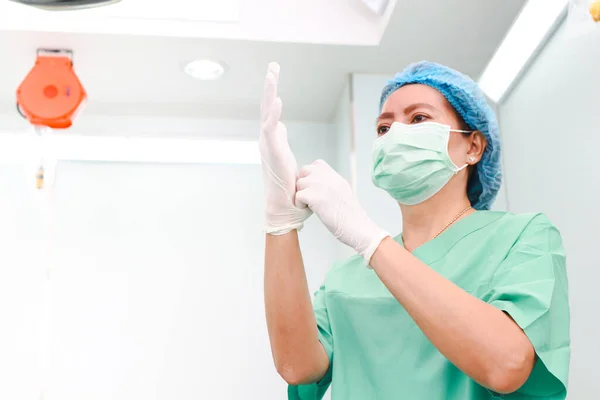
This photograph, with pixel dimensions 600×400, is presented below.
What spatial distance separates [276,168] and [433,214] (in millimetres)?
354

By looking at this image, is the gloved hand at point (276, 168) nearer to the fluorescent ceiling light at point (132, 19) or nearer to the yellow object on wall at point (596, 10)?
the yellow object on wall at point (596, 10)

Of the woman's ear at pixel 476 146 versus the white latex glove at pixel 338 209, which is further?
the woman's ear at pixel 476 146

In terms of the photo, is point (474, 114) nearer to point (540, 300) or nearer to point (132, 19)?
point (540, 300)

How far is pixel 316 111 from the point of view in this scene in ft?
8.15

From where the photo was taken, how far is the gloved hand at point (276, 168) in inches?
40.6

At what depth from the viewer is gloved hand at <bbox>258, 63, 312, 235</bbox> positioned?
3.39ft

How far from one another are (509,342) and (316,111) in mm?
1695

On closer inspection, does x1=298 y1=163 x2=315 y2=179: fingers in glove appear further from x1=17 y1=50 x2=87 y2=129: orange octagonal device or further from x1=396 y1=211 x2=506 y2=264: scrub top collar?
x1=17 y1=50 x2=87 y2=129: orange octagonal device

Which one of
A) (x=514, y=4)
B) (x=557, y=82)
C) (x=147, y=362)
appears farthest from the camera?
(x=147, y=362)

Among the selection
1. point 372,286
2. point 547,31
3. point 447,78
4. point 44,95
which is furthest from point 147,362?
point 547,31

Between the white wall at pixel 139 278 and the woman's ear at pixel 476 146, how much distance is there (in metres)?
1.18

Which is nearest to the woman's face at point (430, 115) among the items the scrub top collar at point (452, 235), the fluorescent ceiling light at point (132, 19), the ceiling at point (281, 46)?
the scrub top collar at point (452, 235)

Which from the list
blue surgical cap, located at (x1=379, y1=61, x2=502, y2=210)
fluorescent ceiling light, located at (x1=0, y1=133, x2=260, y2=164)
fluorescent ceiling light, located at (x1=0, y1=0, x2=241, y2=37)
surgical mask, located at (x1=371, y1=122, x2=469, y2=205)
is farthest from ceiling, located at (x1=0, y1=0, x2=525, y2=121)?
surgical mask, located at (x1=371, y1=122, x2=469, y2=205)

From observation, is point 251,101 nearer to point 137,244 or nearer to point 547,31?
point 137,244
